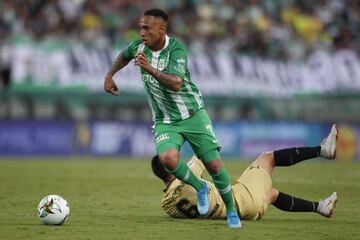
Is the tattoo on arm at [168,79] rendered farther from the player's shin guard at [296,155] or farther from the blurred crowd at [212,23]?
the blurred crowd at [212,23]

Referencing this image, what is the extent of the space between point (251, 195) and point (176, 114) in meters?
1.24

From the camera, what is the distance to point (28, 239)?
8.07 m

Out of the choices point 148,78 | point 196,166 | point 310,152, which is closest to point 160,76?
point 148,78

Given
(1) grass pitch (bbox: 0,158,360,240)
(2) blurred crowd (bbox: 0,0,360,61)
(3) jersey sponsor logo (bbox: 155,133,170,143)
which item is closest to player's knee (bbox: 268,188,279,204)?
(1) grass pitch (bbox: 0,158,360,240)

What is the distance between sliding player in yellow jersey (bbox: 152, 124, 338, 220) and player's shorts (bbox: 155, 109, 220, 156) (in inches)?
16.2

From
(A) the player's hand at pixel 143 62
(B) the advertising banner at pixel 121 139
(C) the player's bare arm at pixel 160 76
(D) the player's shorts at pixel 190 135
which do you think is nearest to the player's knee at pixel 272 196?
(D) the player's shorts at pixel 190 135

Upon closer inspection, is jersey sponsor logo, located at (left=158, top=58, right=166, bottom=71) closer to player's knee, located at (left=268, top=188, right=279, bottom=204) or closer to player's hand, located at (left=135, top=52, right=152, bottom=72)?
player's hand, located at (left=135, top=52, right=152, bottom=72)

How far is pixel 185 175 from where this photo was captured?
9312 mm

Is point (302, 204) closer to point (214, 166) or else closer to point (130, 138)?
point (214, 166)

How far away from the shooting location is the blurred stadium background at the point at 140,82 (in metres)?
23.2

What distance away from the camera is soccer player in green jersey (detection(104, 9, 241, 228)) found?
927 centimetres

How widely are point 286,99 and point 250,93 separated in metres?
1.06

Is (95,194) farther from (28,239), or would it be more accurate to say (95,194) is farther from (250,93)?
(250,93)

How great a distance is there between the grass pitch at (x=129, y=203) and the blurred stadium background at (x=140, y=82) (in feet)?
6.92
